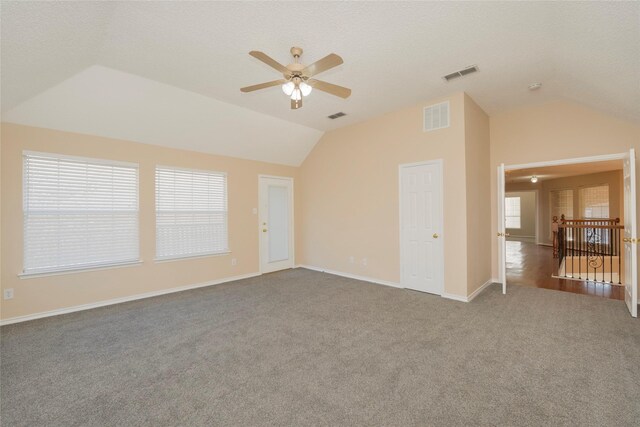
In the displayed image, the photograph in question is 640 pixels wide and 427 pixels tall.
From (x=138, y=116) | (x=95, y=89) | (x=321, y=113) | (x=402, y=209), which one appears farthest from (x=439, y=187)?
(x=95, y=89)

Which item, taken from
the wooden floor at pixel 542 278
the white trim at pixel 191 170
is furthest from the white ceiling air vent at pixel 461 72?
the white trim at pixel 191 170

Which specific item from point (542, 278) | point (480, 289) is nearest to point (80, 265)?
point (480, 289)

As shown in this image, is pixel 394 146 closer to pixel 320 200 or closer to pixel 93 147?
pixel 320 200

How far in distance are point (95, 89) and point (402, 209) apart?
4791mm

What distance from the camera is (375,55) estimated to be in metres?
2.97

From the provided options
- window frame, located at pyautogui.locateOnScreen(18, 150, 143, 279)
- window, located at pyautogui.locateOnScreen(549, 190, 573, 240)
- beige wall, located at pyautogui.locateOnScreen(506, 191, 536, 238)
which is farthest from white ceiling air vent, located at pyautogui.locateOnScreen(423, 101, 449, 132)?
beige wall, located at pyautogui.locateOnScreen(506, 191, 536, 238)

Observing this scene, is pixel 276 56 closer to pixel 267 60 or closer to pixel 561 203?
pixel 267 60

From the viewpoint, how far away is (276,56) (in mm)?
2930

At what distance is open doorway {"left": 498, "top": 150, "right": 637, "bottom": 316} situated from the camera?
13.4 ft

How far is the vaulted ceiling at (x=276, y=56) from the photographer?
7.28 feet

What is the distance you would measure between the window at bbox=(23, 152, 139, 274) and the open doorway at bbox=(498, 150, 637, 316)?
20.2ft

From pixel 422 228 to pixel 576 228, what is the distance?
15.7 feet

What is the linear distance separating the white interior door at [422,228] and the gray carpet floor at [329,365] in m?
0.62

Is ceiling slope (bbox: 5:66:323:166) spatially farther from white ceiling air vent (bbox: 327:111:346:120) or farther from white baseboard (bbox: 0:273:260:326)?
white baseboard (bbox: 0:273:260:326)
